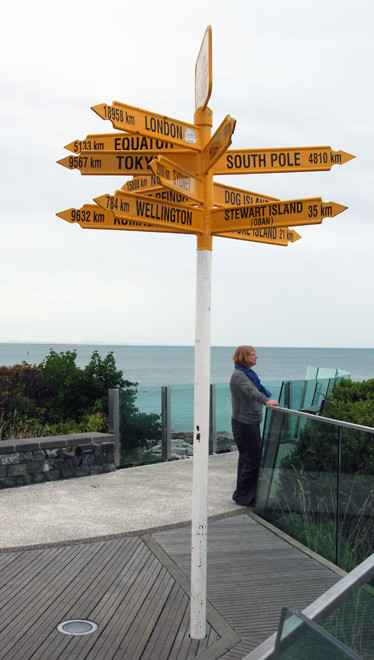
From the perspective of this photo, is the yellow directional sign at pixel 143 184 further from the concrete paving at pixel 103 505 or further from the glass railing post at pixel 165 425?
the glass railing post at pixel 165 425

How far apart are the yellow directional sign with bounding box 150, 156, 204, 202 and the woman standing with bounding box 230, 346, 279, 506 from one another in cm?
338

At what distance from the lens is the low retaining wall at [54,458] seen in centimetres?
870

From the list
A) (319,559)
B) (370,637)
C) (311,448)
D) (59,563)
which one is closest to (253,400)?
(311,448)

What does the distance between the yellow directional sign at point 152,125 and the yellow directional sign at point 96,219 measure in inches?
23.6

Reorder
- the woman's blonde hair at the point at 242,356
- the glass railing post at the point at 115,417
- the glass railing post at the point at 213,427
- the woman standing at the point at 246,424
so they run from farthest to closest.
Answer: the glass railing post at the point at 213,427 < the glass railing post at the point at 115,417 < the woman's blonde hair at the point at 242,356 < the woman standing at the point at 246,424

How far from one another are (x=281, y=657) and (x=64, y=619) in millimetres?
3366

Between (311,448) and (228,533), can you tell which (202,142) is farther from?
(228,533)

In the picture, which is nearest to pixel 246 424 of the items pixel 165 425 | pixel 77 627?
pixel 77 627

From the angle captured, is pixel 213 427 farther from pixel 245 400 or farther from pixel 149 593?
pixel 149 593

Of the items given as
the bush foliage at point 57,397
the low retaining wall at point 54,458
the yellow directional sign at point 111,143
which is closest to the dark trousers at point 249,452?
the low retaining wall at point 54,458

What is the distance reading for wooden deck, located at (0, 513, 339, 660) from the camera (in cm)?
421

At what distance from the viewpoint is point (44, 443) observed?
8992 mm

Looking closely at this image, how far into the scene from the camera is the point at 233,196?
5008 millimetres

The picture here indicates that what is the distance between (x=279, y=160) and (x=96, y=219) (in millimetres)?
1411
